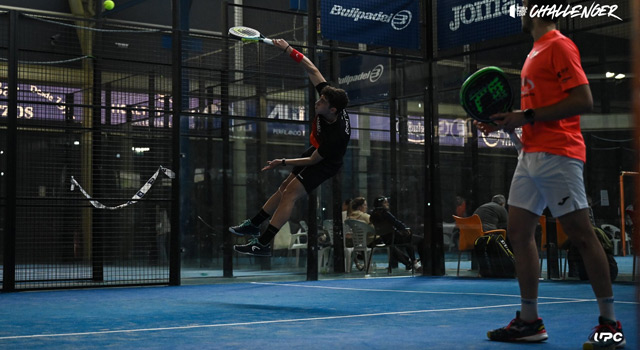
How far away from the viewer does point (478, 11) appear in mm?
10633

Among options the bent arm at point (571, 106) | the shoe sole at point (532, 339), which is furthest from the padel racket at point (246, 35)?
the shoe sole at point (532, 339)

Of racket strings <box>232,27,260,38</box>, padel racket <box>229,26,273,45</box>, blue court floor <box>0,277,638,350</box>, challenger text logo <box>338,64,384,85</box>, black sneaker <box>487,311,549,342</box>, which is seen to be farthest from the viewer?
challenger text logo <box>338,64,384,85</box>

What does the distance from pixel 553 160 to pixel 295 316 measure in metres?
2.60

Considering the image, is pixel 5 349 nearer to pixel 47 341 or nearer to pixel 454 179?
pixel 47 341

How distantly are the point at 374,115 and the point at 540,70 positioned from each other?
24.5 ft

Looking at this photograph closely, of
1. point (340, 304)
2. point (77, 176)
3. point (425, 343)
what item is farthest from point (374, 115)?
point (425, 343)

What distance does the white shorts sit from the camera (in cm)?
389

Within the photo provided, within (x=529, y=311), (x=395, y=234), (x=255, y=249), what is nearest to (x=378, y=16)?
(x=395, y=234)

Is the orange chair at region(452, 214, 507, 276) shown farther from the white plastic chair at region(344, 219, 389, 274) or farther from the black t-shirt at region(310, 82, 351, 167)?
the black t-shirt at region(310, 82, 351, 167)

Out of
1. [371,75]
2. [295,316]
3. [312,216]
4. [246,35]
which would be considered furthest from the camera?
[371,75]

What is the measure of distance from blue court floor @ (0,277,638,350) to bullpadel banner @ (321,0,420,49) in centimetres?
334

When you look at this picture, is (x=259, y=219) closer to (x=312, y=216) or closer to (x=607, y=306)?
(x=607, y=306)

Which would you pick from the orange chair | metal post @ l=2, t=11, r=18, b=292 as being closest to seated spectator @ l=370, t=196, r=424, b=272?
the orange chair

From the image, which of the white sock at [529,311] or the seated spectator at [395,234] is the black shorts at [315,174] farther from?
the seated spectator at [395,234]
